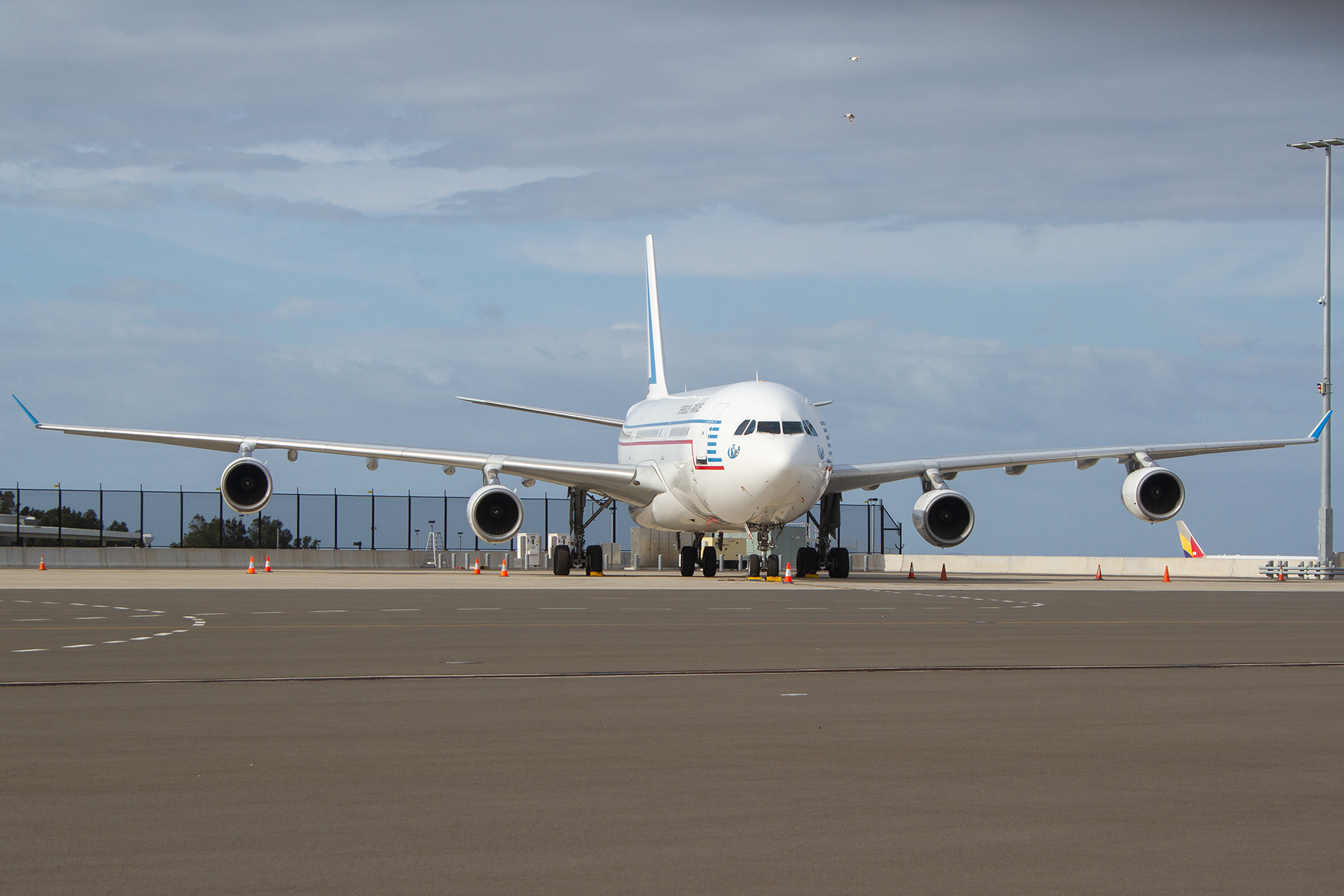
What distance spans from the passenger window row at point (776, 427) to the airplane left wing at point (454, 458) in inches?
185

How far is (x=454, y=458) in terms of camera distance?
35.4m

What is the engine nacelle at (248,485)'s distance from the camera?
35.3 m

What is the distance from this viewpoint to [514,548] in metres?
58.2

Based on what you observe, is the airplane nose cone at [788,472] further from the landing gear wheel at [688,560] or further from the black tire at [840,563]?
the landing gear wheel at [688,560]

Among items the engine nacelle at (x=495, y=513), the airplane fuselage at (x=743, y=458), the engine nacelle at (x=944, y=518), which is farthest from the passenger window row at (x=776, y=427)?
the engine nacelle at (x=495, y=513)

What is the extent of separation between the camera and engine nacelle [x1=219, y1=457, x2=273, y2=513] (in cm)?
3534

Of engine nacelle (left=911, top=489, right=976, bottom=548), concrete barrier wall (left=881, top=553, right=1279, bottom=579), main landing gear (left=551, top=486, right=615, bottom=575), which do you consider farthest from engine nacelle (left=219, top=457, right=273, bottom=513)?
concrete barrier wall (left=881, top=553, right=1279, bottom=579)

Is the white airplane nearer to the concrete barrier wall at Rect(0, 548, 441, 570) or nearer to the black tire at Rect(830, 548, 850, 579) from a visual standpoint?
the black tire at Rect(830, 548, 850, 579)

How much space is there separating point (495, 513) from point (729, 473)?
5.93 m

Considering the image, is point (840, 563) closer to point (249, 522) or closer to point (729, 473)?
point (729, 473)

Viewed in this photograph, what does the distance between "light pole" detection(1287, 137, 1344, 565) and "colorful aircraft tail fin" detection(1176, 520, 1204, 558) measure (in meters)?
10.9
